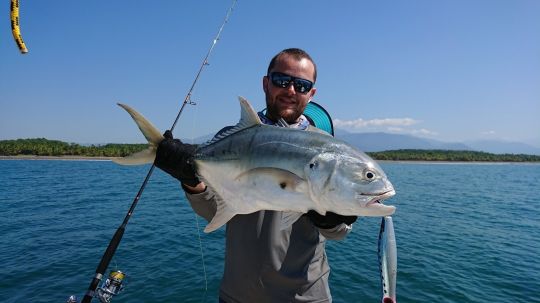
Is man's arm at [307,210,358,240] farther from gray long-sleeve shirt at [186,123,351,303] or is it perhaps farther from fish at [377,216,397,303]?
fish at [377,216,397,303]

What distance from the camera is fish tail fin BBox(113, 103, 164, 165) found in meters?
2.90

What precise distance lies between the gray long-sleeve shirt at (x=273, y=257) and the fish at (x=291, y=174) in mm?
509

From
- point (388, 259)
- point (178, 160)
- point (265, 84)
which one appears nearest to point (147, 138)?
point (178, 160)

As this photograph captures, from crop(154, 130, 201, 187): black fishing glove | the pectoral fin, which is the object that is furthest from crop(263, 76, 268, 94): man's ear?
the pectoral fin

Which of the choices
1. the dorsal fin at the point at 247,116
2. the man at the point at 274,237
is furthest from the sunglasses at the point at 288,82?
the dorsal fin at the point at 247,116

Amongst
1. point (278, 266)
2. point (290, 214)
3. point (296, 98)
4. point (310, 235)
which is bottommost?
point (278, 266)

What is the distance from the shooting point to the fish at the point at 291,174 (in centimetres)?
225

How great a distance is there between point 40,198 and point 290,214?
26.7 meters

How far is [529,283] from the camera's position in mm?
10562

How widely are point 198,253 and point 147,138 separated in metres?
9.90

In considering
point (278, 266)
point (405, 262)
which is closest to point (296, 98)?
point (278, 266)

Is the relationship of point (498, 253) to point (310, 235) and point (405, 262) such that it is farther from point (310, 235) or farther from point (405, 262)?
point (310, 235)

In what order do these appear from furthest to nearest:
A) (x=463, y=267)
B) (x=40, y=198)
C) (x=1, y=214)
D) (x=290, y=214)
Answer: (x=40, y=198) < (x=1, y=214) < (x=463, y=267) < (x=290, y=214)

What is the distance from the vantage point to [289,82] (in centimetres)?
318
